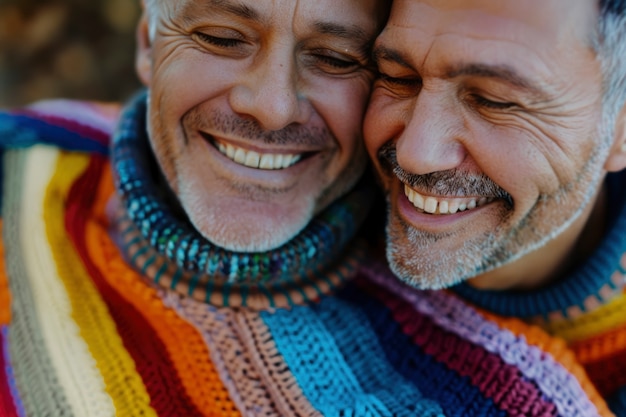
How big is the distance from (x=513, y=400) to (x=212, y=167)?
858mm

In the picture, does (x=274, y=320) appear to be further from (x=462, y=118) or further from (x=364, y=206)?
(x=462, y=118)

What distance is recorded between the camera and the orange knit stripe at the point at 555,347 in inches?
61.1

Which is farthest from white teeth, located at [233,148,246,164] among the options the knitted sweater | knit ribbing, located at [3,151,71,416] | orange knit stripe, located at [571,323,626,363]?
orange knit stripe, located at [571,323,626,363]

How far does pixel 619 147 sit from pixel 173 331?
1094 millimetres

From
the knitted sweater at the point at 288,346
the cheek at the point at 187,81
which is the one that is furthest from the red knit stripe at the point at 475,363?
the cheek at the point at 187,81

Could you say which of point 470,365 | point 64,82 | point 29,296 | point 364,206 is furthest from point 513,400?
point 64,82

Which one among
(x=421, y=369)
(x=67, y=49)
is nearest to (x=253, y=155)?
(x=421, y=369)

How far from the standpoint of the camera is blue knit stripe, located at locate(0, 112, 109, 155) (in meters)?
2.04

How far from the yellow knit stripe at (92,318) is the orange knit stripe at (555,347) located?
832mm

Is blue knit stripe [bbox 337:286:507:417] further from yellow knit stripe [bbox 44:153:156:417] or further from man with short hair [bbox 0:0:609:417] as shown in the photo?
yellow knit stripe [bbox 44:153:156:417]

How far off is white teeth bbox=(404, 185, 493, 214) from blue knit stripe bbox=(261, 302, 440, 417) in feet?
1.17

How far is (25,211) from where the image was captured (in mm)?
1911

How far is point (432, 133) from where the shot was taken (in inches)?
55.4

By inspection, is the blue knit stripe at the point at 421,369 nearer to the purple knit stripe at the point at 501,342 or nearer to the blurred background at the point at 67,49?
the purple knit stripe at the point at 501,342
